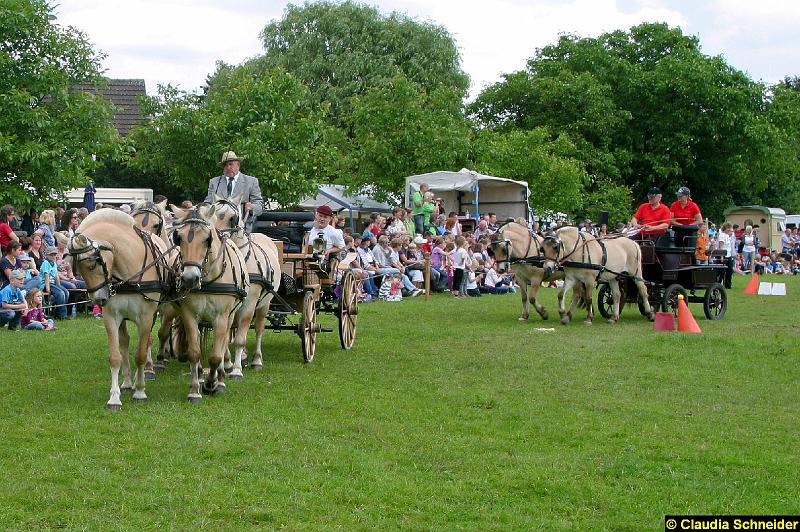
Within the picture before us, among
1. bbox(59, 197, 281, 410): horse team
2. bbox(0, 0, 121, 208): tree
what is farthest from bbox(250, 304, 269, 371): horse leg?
bbox(0, 0, 121, 208): tree

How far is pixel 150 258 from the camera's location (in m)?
9.17

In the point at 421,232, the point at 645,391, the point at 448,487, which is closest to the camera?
the point at 448,487

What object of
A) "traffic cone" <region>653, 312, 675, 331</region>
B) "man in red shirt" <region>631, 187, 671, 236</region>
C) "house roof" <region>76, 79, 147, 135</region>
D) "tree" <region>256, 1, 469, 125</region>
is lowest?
"traffic cone" <region>653, 312, 675, 331</region>

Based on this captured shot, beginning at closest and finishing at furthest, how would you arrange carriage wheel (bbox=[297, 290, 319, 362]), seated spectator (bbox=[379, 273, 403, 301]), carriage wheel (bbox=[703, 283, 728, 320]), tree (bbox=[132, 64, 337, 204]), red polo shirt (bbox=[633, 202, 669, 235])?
carriage wheel (bbox=[297, 290, 319, 362])
red polo shirt (bbox=[633, 202, 669, 235])
carriage wheel (bbox=[703, 283, 728, 320])
seated spectator (bbox=[379, 273, 403, 301])
tree (bbox=[132, 64, 337, 204])

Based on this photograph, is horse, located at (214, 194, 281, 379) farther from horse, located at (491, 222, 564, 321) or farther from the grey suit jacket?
horse, located at (491, 222, 564, 321)

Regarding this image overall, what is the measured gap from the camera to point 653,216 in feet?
56.9

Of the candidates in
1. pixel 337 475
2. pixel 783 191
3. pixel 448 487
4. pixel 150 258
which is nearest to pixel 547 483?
pixel 448 487

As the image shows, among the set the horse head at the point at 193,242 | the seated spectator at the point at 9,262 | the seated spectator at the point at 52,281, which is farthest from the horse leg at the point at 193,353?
the seated spectator at the point at 52,281

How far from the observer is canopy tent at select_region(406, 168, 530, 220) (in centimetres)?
2777

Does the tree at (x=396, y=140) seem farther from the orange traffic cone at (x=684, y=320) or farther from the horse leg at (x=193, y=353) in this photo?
the horse leg at (x=193, y=353)

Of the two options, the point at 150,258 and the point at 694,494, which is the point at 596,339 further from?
the point at 694,494

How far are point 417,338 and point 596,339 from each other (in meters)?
2.54

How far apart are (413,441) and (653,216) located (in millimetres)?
10933

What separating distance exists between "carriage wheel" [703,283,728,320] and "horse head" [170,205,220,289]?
10.9 m
